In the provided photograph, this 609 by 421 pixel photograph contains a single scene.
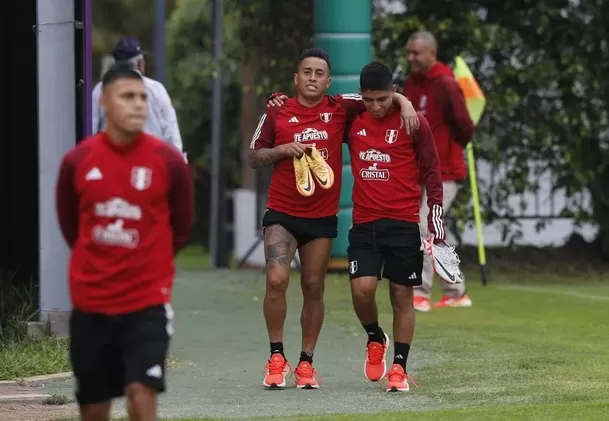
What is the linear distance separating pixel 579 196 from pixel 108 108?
11799 millimetres

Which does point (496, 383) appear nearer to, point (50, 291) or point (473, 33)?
point (50, 291)

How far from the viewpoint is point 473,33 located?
16234 mm

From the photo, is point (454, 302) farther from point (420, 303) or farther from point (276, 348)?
point (276, 348)

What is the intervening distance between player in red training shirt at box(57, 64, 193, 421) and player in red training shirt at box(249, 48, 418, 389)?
2.72 meters

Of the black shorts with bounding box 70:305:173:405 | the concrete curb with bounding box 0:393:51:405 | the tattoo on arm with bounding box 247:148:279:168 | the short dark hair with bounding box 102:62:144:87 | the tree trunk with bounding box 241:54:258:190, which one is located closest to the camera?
the black shorts with bounding box 70:305:173:405

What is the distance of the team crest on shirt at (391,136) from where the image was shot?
8633 mm

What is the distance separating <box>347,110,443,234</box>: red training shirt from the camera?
28.3 ft

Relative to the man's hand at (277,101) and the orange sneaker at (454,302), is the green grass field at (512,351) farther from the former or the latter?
the man's hand at (277,101)

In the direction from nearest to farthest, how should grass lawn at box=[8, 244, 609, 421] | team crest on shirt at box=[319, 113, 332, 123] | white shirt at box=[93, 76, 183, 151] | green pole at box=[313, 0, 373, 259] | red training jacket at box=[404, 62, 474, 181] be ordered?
grass lawn at box=[8, 244, 609, 421] → team crest on shirt at box=[319, 113, 332, 123] → white shirt at box=[93, 76, 183, 151] → red training jacket at box=[404, 62, 474, 181] → green pole at box=[313, 0, 373, 259]

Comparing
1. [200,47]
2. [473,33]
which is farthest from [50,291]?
[200,47]

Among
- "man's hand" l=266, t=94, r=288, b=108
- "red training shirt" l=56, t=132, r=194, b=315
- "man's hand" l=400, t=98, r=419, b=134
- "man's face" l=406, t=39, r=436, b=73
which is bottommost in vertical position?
"red training shirt" l=56, t=132, r=194, b=315

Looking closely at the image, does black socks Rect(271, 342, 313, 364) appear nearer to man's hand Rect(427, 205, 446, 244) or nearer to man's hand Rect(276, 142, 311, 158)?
man's hand Rect(427, 205, 446, 244)

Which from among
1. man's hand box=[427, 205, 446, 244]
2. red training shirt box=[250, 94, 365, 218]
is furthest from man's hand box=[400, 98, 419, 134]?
man's hand box=[427, 205, 446, 244]

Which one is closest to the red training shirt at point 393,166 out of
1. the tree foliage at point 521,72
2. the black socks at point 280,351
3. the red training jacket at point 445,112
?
the black socks at point 280,351
